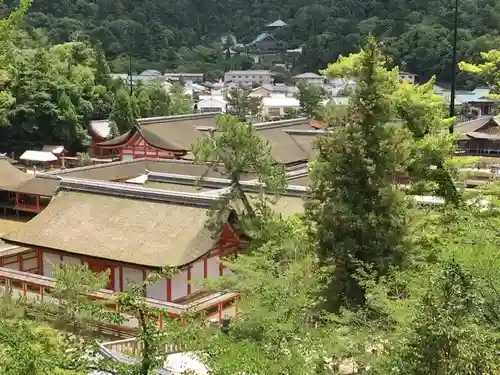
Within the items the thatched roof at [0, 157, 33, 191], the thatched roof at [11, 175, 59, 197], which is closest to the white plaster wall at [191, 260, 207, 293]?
the thatched roof at [11, 175, 59, 197]

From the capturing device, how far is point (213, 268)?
17.0m

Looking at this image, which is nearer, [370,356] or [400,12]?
[370,356]

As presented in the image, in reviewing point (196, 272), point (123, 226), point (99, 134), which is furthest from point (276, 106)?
point (196, 272)

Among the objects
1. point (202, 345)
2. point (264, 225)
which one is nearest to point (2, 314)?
point (202, 345)

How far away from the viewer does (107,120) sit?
43375mm

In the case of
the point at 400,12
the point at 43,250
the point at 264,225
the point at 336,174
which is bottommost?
the point at 43,250

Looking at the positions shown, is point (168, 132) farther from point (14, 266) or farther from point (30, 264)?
point (14, 266)

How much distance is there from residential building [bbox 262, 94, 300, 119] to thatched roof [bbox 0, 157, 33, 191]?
34377 mm

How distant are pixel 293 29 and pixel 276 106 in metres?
45.4

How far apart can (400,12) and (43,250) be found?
7786 centimetres

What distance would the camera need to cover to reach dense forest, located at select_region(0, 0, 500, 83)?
75938mm

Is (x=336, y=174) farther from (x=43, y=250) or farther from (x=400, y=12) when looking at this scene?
(x=400, y=12)

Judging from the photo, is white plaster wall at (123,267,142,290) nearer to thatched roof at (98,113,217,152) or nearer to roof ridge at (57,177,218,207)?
roof ridge at (57,177,218,207)

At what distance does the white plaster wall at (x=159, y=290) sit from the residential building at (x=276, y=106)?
45.9 m
